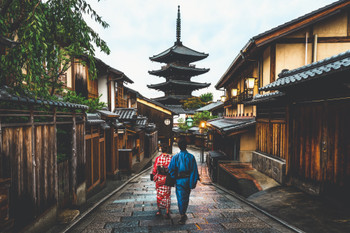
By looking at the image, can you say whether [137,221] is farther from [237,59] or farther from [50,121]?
[237,59]

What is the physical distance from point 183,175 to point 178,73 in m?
36.5

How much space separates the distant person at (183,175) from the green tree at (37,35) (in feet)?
11.3

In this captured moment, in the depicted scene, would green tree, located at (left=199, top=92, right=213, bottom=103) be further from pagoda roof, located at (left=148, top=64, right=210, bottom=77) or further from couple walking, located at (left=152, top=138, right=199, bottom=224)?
couple walking, located at (left=152, top=138, right=199, bottom=224)

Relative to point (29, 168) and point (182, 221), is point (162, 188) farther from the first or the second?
point (29, 168)

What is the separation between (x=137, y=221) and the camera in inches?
185

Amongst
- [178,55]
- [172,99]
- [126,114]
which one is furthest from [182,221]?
[178,55]

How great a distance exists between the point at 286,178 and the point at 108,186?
26.1 ft

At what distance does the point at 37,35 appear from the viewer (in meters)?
3.22

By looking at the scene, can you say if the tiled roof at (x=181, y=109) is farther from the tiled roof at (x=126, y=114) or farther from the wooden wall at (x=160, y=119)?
the tiled roof at (x=126, y=114)

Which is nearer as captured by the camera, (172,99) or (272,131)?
(272,131)

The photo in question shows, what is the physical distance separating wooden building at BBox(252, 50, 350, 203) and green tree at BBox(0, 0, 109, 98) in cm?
607

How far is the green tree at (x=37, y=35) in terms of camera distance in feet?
10.8

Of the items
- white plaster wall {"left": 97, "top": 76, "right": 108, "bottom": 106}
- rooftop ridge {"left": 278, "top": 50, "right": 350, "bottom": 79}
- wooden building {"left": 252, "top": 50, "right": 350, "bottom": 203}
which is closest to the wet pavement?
wooden building {"left": 252, "top": 50, "right": 350, "bottom": 203}

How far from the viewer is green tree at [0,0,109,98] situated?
3283 millimetres
